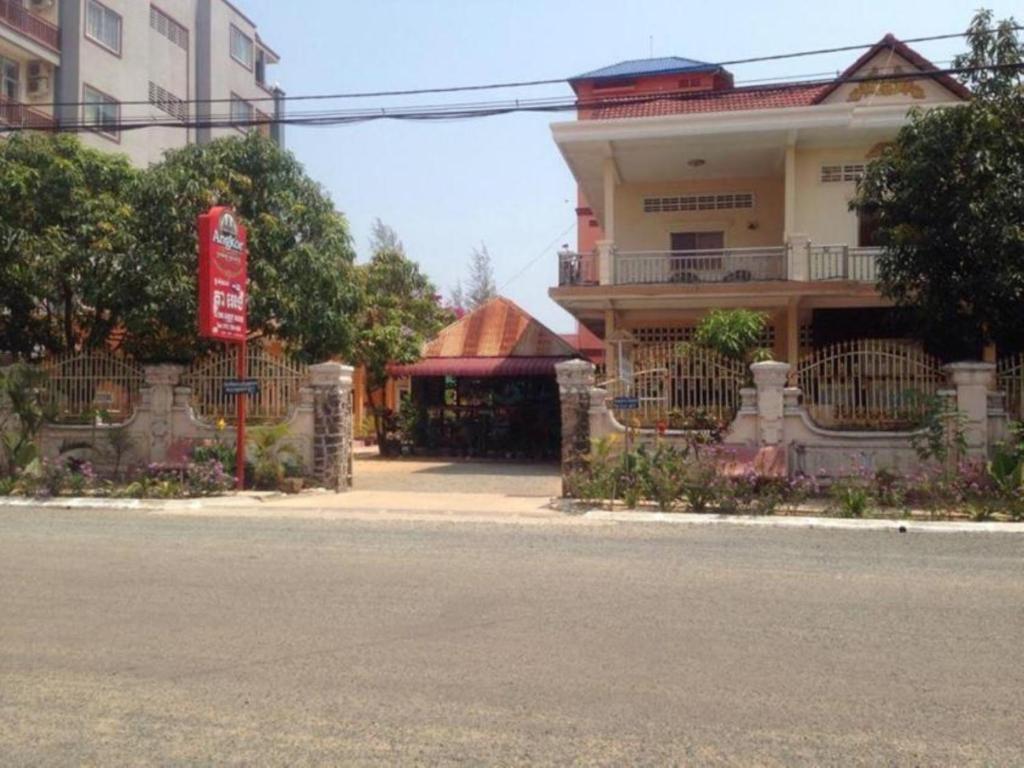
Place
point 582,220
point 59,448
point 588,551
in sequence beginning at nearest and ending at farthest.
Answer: point 588,551
point 59,448
point 582,220

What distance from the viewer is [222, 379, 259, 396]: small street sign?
1515cm

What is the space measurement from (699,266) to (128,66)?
23.1 metres

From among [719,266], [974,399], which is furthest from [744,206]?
[974,399]

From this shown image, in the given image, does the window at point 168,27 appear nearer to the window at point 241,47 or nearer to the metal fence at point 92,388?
the window at point 241,47

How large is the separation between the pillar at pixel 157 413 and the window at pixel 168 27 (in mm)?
25775

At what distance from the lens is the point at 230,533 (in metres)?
11.0

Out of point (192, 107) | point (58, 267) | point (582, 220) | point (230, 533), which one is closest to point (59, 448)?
point (58, 267)

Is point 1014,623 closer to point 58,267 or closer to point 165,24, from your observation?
point 58,267

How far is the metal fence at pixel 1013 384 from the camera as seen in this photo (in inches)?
558

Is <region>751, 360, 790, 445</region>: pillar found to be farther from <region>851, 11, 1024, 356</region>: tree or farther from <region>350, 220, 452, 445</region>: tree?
<region>350, 220, 452, 445</region>: tree

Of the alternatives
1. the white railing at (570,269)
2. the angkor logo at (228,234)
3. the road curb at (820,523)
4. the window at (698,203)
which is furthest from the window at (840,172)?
the angkor logo at (228,234)

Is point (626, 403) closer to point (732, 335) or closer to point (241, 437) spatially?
point (732, 335)

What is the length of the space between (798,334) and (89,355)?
1437cm

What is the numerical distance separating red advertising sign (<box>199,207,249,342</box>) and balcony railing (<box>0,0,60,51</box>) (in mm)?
19155
